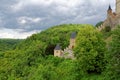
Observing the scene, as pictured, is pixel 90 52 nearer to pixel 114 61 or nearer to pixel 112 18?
pixel 114 61

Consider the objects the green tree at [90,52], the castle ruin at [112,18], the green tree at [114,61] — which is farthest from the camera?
the castle ruin at [112,18]

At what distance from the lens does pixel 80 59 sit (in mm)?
71062

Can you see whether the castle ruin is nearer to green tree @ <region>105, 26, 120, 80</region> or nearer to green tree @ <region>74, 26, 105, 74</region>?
green tree @ <region>74, 26, 105, 74</region>

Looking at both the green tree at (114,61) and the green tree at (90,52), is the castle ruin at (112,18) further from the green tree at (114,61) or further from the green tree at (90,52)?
the green tree at (114,61)

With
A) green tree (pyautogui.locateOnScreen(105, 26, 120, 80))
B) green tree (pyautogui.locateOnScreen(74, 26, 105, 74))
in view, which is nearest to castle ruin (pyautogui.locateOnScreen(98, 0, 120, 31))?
green tree (pyautogui.locateOnScreen(74, 26, 105, 74))

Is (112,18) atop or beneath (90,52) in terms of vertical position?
atop

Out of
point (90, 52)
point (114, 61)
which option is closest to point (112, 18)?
point (90, 52)

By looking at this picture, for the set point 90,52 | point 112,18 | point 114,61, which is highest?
point 112,18

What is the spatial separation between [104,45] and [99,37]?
2.18 metres

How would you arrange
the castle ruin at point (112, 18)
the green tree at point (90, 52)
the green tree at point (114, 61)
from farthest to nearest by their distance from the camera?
the castle ruin at point (112, 18) → the green tree at point (90, 52) → the green tree at point (114, 61)

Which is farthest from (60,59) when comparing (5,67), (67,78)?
(5,67)

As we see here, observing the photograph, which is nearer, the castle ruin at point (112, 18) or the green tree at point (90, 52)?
the green tree at point (90, 52)

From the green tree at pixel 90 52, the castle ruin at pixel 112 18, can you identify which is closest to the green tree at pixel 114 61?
the green tree at pixel 90 52

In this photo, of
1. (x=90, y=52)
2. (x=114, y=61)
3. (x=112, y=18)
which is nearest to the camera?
(x=114, y=61)
